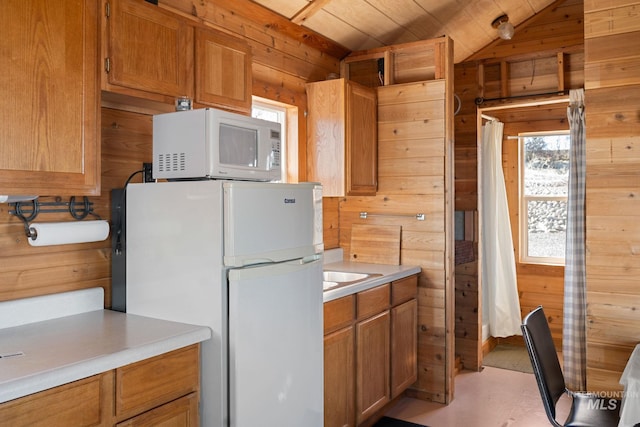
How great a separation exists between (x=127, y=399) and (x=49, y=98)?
3.35ft

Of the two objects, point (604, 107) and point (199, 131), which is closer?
point (199, 131)

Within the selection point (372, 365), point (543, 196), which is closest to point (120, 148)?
point (372, 365)

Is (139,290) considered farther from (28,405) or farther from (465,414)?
(465,414)

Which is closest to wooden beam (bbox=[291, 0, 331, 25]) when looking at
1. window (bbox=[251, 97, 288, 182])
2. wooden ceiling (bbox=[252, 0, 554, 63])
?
wooden ceiling (bbox=[252, 0, 554, 63])

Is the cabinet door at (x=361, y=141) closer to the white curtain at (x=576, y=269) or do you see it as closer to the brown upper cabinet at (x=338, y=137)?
the brown upper cabinet at (x=338, y=137)

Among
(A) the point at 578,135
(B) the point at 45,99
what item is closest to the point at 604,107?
(A) the point at 578,135

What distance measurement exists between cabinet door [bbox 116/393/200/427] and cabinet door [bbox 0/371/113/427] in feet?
0.36

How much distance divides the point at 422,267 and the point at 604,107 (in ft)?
4.99

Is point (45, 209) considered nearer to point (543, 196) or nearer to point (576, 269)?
point (576, 269)

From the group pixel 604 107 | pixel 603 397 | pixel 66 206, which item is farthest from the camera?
pixel 604 107

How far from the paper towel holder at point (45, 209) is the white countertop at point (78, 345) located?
1.22 ft

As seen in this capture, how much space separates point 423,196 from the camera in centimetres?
367

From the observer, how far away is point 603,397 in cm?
252

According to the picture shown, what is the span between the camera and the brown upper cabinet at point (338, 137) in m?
3.42
